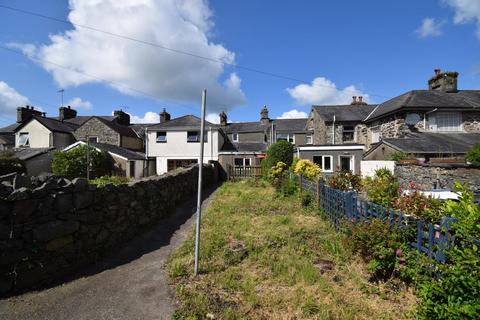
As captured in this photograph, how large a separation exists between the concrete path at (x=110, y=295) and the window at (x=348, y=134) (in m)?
25.6

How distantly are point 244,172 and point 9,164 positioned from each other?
18659 mm

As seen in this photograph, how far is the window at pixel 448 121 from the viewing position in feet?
67.2

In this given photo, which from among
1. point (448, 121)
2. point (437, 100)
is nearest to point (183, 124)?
point (437, 100)

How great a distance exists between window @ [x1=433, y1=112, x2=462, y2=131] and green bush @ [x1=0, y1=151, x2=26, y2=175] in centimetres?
3358

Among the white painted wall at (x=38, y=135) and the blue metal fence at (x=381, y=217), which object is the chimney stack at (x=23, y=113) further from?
the blue metal fence at (x=381, y=217)

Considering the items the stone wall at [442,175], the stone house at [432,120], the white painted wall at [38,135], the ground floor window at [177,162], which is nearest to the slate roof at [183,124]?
the ground floor window at [177,162]

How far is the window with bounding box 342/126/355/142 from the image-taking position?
89.4 feet

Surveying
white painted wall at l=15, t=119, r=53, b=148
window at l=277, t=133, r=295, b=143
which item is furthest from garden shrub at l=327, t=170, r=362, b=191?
white painted wall at l=15, t=119, r=53, b=148

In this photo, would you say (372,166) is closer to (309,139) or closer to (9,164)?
(309,139)

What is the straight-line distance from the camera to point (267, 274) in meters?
4.73

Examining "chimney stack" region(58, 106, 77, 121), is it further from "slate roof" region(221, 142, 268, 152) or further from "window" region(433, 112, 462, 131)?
"window" region(433, 112, 462, 131)

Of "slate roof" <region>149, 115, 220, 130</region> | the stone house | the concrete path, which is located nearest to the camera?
the concrete path

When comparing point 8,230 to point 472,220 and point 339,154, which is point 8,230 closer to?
point 472,220

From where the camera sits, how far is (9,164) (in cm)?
1989
